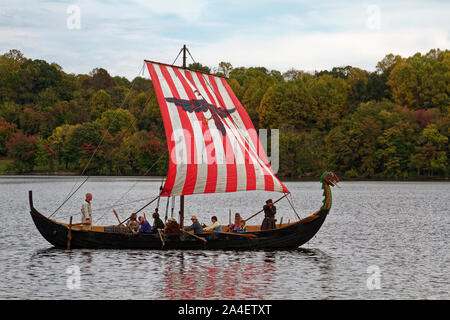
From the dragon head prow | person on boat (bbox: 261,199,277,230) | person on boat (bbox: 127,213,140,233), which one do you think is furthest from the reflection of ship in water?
the dragon head prow

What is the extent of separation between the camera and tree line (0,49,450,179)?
5709 inches

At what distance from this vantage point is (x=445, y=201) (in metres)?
86.4

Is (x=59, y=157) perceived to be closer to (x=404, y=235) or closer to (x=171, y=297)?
(x=404, y=235)

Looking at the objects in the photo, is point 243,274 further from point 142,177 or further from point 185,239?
point 142,177

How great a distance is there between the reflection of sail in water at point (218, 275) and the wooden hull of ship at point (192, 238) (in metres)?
0.57

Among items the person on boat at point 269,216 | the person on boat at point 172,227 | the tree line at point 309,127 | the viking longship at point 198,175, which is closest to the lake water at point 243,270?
the viking longship at point 198,175

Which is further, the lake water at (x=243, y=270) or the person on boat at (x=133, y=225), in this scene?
the person on boat at (x=133, y=225)

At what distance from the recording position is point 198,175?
36531 mm

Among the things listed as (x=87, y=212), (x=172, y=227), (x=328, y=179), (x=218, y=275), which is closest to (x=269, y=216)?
(x=328, y=179)

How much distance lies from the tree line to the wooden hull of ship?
90879 mm

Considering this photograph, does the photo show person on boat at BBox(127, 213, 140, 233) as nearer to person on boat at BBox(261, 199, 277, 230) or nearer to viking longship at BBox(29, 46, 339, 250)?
viking longship at BBox(29, 46, 339, 250)

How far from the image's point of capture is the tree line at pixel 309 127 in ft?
476

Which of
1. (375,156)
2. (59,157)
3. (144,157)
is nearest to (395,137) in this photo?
(375,156)

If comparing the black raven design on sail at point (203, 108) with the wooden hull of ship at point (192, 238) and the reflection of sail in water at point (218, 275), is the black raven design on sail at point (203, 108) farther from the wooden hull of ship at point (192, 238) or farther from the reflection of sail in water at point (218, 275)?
the reflection of sail in water at point (218, 275)
